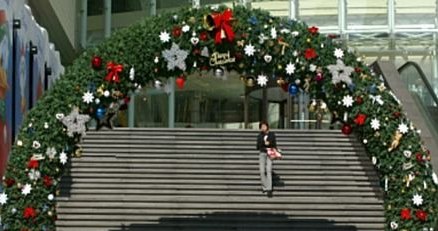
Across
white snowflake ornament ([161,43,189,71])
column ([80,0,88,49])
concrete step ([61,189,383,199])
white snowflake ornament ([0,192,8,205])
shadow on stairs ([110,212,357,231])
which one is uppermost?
column ([80,0,88,49])

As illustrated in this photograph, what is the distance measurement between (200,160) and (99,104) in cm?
857

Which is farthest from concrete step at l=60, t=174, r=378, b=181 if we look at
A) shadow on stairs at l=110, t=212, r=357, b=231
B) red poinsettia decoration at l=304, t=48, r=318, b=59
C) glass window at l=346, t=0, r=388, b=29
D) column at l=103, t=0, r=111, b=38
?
column at l=103, t=0, r=111, b=38

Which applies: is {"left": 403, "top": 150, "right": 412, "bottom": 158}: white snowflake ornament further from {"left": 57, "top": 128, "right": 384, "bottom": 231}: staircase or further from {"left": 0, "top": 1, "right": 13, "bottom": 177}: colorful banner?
{"left": 0, "top": 1, "right": 13, "bottom": 177}: colorful banner

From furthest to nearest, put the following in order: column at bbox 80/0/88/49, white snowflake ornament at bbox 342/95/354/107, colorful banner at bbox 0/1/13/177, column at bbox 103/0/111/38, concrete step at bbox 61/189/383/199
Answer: column at bbox 103/0/111/38 < column at bbox 80/0/88/49 < concrete step at bbox 61/189/383/199 < colorful banner at bbox 0/1/13/177 < white snowflake ornament at bbox 342/95/354/107

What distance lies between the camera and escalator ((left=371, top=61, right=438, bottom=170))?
52.1 ft

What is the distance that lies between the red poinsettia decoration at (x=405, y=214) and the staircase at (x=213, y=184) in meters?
4.28

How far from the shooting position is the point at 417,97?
17891 mm

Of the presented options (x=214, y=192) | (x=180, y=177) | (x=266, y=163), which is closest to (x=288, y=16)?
(x=180, y=177)

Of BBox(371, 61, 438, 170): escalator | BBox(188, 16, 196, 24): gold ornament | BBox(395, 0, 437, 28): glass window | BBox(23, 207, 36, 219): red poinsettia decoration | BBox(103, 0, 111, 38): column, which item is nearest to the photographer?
BBox(23, 207, 36, 219): red poinsettia decoration

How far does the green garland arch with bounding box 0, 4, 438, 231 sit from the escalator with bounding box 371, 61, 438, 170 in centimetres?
536

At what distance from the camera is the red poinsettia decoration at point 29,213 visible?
920 centimetres

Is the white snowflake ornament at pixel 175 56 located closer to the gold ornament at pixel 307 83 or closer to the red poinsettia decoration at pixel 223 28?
the red poinsettia decoration at pixel 223 28

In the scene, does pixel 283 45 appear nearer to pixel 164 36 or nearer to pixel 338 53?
pixel 338 53

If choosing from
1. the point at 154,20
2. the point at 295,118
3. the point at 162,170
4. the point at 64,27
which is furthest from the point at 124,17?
the point at 154,20
